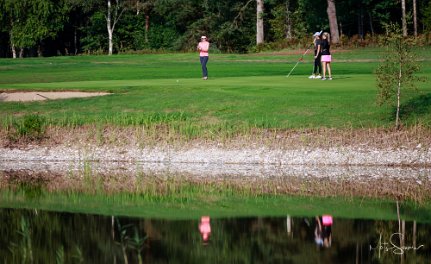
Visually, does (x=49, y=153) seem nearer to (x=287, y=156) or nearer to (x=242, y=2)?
(x=287, y=156)

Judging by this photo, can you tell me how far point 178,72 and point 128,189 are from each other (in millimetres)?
25976

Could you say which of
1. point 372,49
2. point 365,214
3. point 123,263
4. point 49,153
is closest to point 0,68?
point 372,49

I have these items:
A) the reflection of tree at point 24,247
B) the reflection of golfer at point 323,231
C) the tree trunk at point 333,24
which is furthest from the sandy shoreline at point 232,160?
the tree trunk at point 333,24

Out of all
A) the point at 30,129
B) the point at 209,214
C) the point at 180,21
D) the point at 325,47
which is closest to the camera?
the point at 209,214

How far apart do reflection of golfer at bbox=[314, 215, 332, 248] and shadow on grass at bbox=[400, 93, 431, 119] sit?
443 inches

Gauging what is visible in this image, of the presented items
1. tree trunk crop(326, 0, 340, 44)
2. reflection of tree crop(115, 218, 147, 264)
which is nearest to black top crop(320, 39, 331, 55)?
reflection of tree crop(115, 218, 147, 264)

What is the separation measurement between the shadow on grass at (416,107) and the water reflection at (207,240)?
1132cm

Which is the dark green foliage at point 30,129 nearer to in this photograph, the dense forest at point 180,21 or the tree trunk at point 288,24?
the dense forest at point 180,21

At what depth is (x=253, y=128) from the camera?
1214 inches

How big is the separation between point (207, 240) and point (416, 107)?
15546 millimetres

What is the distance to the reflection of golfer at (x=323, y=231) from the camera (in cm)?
1808

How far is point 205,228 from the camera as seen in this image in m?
19.8

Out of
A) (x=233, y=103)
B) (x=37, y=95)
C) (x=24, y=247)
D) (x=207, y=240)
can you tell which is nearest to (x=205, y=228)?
(x=207, y=240)

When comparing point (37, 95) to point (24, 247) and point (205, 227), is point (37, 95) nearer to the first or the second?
point (205, 227)
